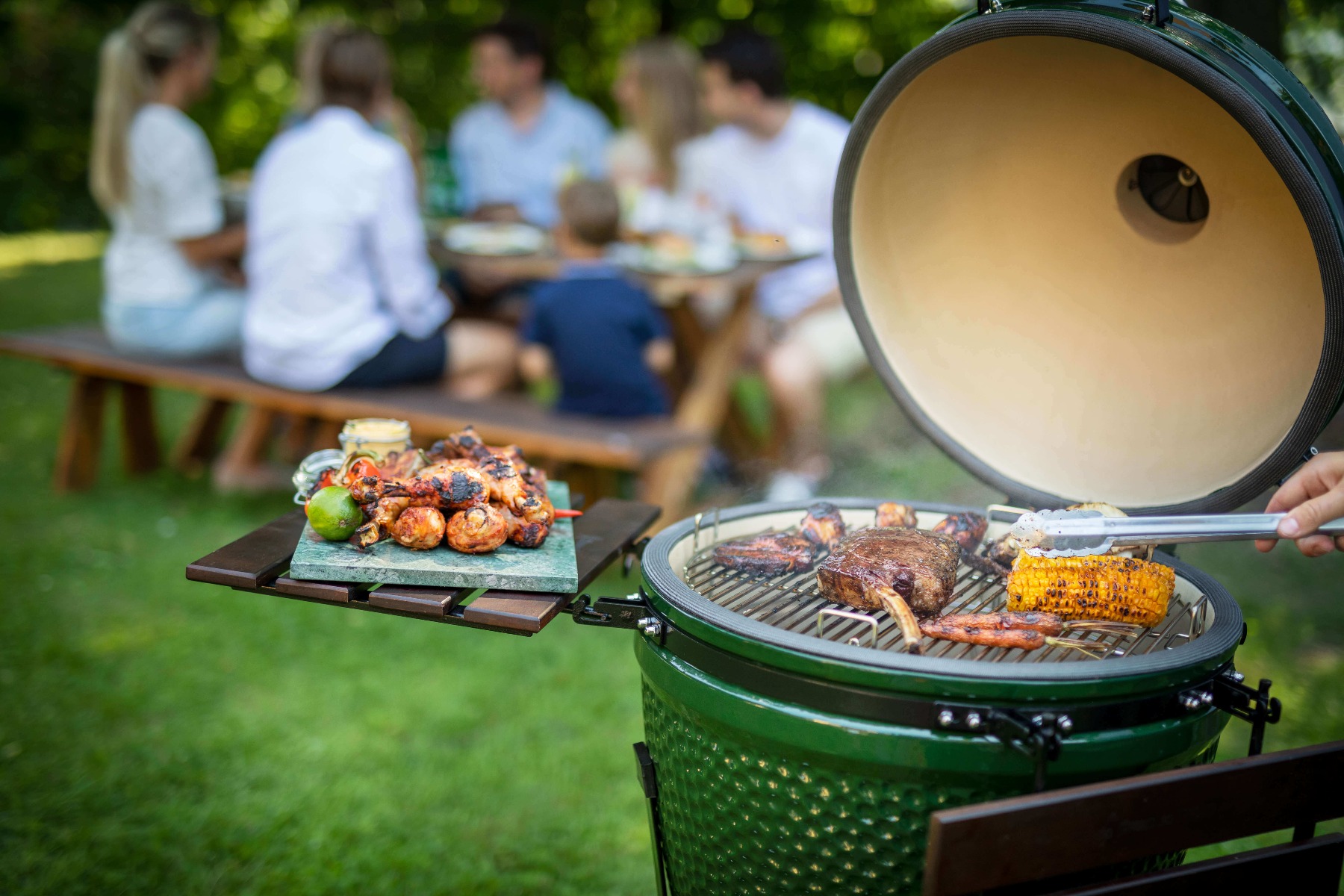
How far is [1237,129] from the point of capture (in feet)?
6.25

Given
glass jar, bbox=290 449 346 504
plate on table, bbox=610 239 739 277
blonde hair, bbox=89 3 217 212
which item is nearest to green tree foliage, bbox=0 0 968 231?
blonde hair, bbox=89 3 217 212

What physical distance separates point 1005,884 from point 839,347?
440cm

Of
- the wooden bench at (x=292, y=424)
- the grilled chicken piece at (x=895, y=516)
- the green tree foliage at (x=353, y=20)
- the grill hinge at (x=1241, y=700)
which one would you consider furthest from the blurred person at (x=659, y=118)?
the grill hinge at (x=1241, y=700)

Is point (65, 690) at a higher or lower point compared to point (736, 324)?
lower

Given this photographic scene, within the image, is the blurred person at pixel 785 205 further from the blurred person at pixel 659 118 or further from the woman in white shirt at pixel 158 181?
the woman in white shirt at pixel 158 181

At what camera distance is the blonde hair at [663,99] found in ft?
20.5

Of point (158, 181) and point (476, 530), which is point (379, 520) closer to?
point (476, 530)

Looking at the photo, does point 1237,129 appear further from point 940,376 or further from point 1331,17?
point 1331,17

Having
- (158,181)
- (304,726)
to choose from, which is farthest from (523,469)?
(158,181)

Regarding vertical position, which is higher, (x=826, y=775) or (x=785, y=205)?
(x=785, y=205)

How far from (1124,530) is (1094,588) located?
116mm

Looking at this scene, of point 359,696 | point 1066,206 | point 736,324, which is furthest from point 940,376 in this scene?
point 736,324

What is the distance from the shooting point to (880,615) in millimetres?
1937

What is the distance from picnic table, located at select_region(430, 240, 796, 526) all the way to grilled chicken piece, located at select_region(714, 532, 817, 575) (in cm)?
198
